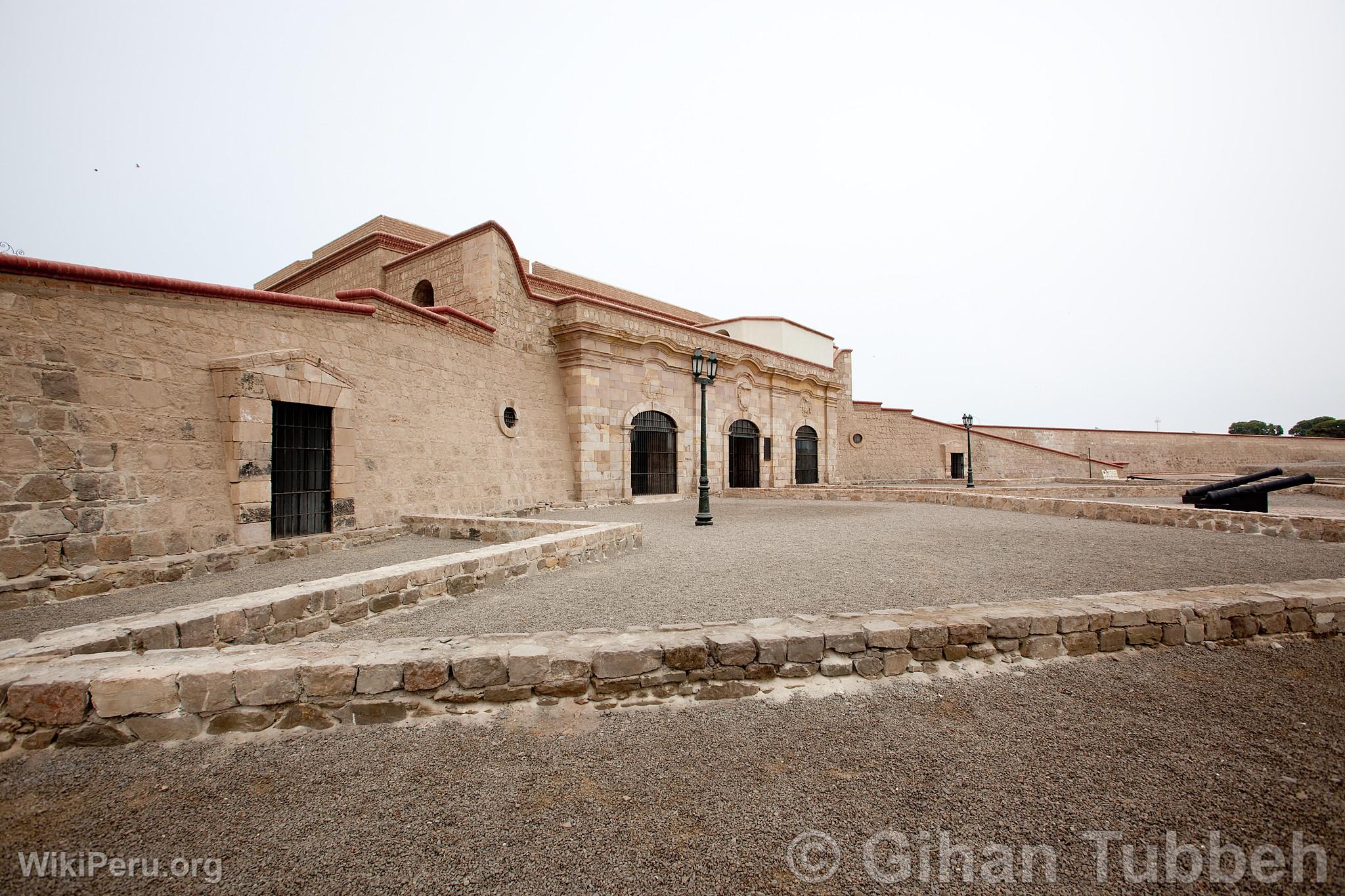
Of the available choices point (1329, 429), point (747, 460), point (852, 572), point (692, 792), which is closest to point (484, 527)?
point (852, 572)

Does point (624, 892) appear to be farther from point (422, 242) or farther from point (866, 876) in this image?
point (422, 242)

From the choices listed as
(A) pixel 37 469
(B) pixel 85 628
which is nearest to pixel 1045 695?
(B) pixel 85 628

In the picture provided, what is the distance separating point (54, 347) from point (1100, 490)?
929 inches

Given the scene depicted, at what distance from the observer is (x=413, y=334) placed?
377 inches

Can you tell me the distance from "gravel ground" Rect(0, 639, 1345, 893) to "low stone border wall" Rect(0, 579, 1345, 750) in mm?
132

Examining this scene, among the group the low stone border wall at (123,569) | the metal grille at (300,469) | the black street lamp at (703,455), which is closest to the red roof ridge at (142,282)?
the metal grille at (300,469)

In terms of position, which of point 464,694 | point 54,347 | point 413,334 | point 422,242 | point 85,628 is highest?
point 422,242

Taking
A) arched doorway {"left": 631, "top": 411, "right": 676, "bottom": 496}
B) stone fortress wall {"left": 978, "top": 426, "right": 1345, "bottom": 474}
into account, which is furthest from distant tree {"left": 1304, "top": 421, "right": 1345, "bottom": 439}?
arched doorway {"left": 631, "top": 411, "right": 676, "bottom": 496}

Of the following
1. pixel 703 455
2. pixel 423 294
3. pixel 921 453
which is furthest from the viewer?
pixel 921 453

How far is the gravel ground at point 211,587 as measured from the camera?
470 cm

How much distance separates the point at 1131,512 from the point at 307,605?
505 inches

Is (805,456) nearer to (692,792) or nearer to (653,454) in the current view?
(653,454)

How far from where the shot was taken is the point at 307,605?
4.14m

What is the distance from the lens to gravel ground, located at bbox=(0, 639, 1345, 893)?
73.7 inches
